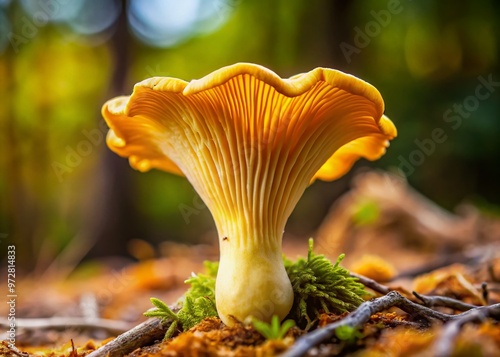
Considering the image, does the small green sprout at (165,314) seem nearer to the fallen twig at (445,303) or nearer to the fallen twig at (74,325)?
the fallen twig at (74,325)

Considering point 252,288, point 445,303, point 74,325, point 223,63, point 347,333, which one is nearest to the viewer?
point 347,333

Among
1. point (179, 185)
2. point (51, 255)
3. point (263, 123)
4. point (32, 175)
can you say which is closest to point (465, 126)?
point (263, 123)

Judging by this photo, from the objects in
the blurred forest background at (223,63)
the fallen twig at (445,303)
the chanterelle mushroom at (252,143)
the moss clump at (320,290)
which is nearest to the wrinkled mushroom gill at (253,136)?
the chanterelle mushroom at (252,143)

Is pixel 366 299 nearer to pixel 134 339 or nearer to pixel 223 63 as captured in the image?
pixel 134 339

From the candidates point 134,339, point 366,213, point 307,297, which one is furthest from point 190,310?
point 366,213

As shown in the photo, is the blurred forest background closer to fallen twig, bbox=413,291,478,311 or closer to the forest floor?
the forest floor

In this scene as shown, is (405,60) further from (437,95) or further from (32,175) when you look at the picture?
(32,175)
